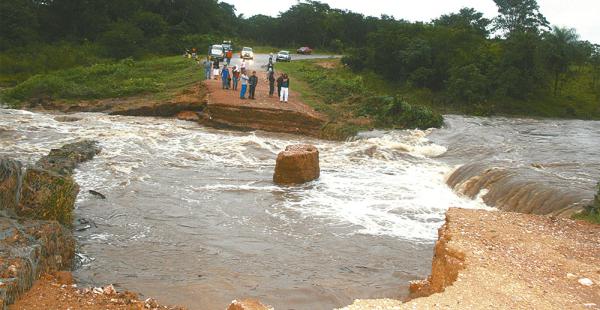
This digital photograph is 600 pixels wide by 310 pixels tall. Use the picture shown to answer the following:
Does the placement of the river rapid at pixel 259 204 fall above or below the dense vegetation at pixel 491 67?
below

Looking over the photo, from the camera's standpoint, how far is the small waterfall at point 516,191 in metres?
11.4

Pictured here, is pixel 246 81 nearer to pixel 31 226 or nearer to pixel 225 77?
pixel 225 77

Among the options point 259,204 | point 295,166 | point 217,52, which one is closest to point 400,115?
point 295,166

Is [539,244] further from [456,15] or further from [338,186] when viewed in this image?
[456,15]

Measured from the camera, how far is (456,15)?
62156mm

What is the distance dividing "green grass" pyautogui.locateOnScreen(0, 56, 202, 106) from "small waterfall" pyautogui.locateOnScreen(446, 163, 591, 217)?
1644 cm

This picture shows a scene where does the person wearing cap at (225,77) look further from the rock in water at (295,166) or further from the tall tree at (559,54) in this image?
the tall tree at (559,54)

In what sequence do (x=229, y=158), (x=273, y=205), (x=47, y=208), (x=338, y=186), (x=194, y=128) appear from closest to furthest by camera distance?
(x=47, y=208)
(x=273, y=205)
(x=338, y=186)
(x=229, y=158)
(x=194, y=128)

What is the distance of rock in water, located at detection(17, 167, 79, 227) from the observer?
9.09 m

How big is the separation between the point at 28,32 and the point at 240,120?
31361 millimetres

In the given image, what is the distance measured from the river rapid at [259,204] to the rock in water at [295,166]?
0.34 m

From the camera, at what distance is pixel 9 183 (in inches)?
336

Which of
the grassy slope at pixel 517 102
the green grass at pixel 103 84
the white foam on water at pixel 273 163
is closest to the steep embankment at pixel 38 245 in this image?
the white foam on water at pixel 273 163

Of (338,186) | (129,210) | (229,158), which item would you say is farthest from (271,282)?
(229,158)
